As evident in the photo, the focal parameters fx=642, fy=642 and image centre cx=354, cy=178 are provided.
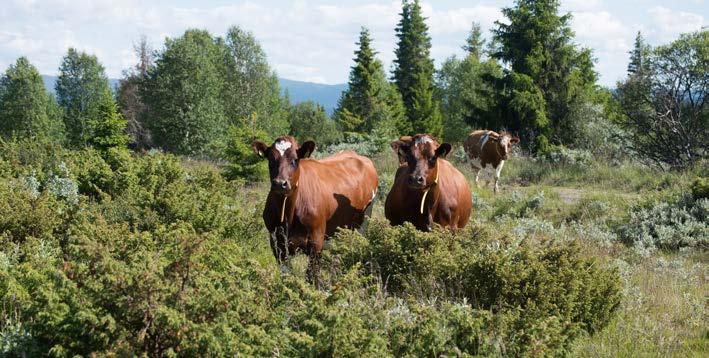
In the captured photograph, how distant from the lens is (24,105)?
A: 60.7 m

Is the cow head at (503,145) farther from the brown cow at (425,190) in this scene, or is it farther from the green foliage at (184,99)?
the green foliage at (184,99)

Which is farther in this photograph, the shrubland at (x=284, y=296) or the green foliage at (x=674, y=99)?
the green foliage at (x=674, y=99)

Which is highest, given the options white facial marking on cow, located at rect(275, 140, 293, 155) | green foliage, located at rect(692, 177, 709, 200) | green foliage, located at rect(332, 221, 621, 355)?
white facial marking on cow, located at rect(275, 140, 293, 155)

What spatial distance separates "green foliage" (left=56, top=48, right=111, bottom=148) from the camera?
6619 cm

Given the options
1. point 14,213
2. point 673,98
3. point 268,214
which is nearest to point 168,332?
point 268,214

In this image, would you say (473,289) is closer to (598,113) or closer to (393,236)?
(393,236)

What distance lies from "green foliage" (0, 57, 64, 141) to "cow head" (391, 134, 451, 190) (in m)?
59.6

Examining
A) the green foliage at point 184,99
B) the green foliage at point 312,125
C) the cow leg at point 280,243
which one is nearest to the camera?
the cow leg at point 280,243

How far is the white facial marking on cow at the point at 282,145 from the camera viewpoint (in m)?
6.69

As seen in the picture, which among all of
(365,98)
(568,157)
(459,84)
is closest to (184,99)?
(365,98)

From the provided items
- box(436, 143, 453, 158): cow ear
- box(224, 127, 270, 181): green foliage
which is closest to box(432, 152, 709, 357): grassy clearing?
box(436, 143, 453, 158): cow ear

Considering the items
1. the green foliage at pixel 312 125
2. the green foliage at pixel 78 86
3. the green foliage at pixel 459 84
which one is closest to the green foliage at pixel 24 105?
the green foliage at pixel 78 86

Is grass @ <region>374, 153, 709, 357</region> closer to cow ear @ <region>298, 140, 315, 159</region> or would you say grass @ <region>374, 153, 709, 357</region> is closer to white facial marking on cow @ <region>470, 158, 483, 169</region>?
white facial marking on cow @ <region>470, 158, 483, 169</region>

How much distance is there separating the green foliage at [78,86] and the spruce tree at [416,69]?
105ft
